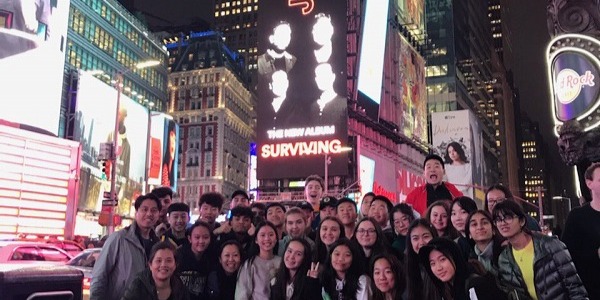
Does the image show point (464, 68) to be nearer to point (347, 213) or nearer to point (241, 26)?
point (241, 26)

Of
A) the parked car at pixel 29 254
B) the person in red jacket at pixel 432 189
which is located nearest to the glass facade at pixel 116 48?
the parked car at pixel 29 254

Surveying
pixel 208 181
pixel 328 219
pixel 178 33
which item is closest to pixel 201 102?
pixel 208 181

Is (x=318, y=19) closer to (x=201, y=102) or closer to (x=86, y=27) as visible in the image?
(x=86, y=27)

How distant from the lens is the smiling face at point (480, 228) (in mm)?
5582

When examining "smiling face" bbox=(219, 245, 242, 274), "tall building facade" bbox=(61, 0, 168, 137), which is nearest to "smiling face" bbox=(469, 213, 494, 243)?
"smiling face" bbox=(219, 245, 242, 274)

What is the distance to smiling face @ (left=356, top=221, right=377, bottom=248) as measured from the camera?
6.27 meters

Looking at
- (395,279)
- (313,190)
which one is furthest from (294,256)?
(313,190)

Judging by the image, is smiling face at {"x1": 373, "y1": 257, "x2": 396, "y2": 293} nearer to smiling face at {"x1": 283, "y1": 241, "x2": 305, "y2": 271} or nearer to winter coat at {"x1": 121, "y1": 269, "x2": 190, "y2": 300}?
smiling face at {"x1": 283, "y1": 241, "x2": 305, "y2": 271}

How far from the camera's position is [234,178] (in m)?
108

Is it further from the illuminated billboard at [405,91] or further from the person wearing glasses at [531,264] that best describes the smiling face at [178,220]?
the illuminated billboard at [405,91]

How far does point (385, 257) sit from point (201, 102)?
330 ft

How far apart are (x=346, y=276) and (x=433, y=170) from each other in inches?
104

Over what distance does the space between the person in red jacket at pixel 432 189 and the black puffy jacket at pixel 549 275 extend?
3007 mm

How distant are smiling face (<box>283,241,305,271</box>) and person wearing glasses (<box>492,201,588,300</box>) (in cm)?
216
